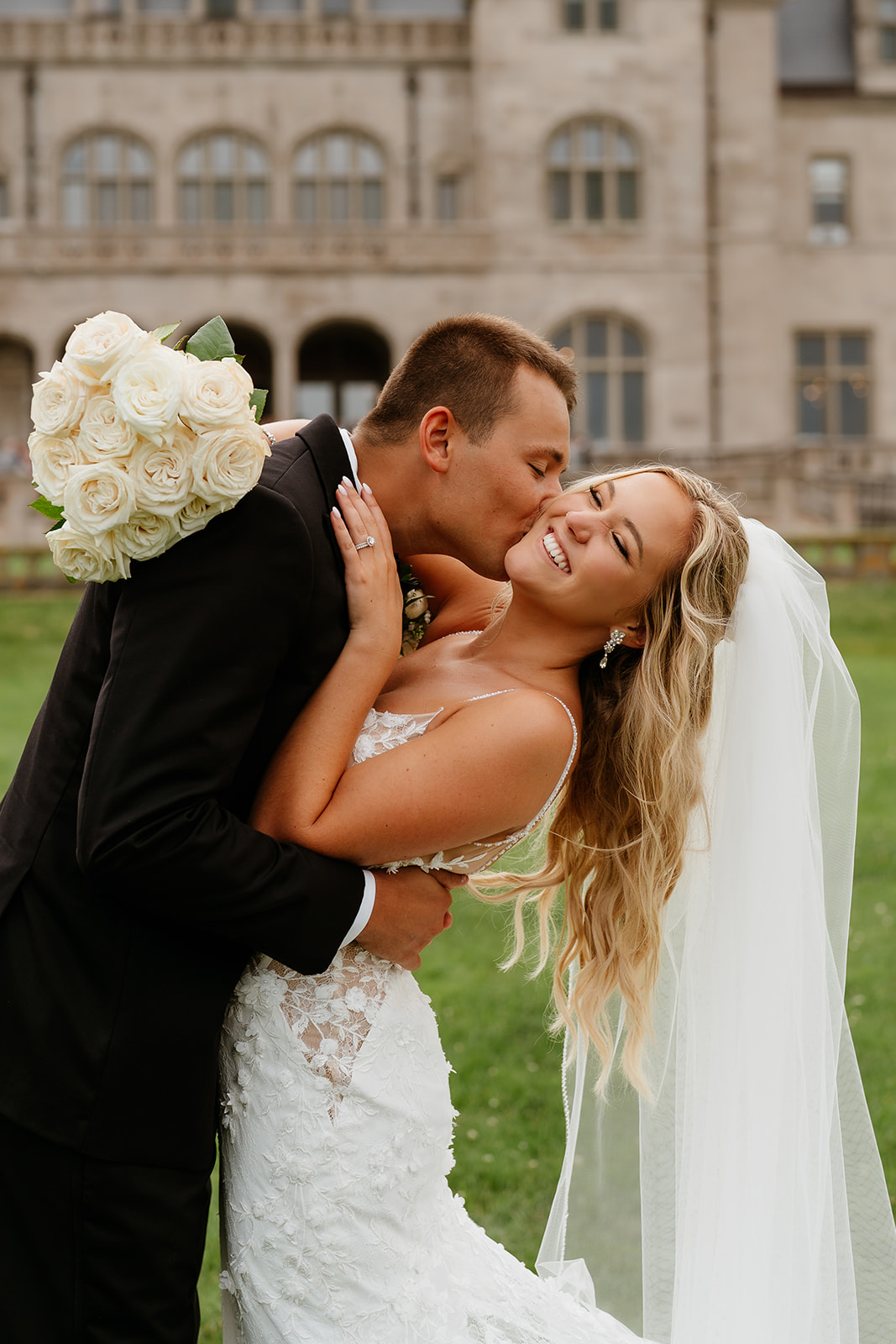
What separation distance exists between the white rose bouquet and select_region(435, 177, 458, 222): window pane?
32701 mm

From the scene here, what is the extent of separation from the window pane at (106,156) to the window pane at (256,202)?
128 inches

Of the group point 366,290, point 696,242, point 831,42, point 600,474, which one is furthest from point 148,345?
point 831,42

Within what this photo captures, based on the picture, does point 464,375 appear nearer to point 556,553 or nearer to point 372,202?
point 556,553

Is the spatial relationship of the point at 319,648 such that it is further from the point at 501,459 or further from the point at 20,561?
the point at 20,561

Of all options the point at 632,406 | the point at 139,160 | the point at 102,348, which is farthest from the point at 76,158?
the point at 102,348

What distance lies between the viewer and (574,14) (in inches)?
1262

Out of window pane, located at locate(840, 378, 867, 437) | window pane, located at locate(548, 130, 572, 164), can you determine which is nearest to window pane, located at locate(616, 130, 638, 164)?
window pane, located at locate(548, 130, 572, 164)

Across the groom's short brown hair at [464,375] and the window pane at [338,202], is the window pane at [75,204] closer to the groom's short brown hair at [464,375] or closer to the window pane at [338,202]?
the window pane at [338,202]

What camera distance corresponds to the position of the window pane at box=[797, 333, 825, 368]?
3450 cm

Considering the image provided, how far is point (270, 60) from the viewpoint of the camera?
32.0 metres

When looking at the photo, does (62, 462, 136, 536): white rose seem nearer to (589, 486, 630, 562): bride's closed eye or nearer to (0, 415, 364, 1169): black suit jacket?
(0, 415, 364, 1169): black suit jacket

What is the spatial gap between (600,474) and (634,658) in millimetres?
475

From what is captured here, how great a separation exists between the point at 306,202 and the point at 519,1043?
3008 cm

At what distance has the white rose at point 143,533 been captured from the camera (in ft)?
7.75
